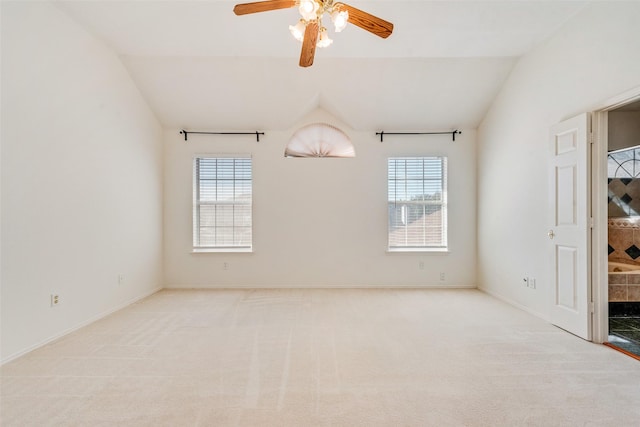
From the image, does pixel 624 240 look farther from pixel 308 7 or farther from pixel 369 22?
pixel 308 7

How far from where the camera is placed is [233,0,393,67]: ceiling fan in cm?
180

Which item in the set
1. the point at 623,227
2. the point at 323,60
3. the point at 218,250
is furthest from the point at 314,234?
the point at 623,227

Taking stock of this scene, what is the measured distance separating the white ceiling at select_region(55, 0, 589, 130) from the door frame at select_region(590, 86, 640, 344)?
1.26m

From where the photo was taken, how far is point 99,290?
135 inches

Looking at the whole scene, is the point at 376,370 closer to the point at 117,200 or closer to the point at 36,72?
the point at 117,200

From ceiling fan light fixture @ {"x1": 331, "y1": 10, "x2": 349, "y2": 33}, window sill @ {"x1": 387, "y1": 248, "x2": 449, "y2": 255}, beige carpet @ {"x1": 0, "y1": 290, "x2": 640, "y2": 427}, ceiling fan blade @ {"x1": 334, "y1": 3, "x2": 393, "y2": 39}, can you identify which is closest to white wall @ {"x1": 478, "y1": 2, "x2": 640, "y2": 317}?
window sill @ {"x1": 387, "y1": 248, "x2": 449, "y2": 255}

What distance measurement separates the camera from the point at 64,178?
294 centimetres

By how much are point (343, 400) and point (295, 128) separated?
3933 millimetres

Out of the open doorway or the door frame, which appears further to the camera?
the open doorway

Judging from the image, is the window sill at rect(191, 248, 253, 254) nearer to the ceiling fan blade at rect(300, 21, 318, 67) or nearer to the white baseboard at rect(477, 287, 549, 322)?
the ceiling fan blade at rect(300, 21, 318, 67)

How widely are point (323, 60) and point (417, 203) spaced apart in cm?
261

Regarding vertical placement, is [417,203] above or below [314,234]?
above

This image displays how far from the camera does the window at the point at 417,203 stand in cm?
490

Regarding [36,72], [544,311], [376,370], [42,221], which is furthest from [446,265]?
[36,72]
